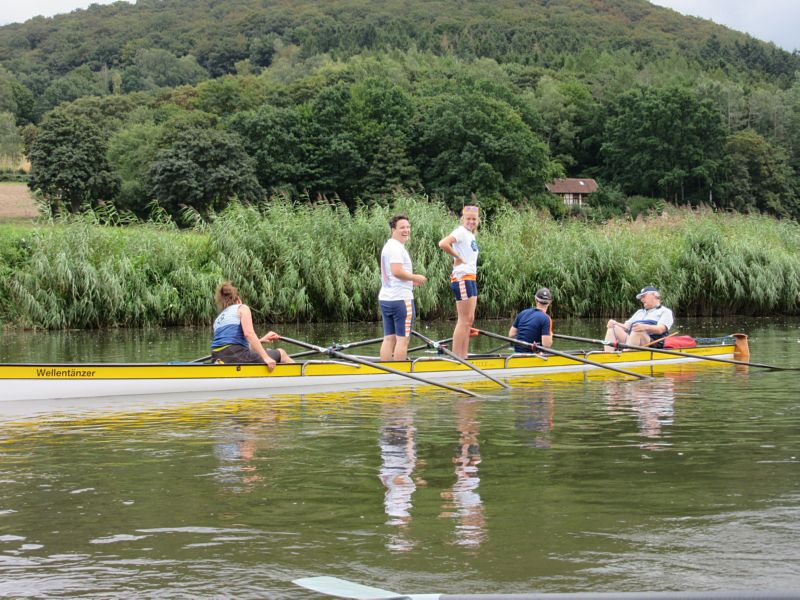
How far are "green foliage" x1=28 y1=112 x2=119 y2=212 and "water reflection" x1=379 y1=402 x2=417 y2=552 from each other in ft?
217

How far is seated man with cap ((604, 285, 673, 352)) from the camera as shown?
52.8ft

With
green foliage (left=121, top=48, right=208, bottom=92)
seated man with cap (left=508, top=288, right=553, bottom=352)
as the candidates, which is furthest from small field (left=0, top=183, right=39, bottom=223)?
green foliage (left=121, top=48, right=208, bottom=92)

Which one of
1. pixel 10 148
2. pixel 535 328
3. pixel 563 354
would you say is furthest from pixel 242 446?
pixel 10 148

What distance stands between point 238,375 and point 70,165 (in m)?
65.8

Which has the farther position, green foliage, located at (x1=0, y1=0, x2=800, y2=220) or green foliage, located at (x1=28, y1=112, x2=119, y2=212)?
green foliage, located at (x1=0, y1=0, x2=800, y2=220)

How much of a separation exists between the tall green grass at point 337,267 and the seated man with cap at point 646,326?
965 cm

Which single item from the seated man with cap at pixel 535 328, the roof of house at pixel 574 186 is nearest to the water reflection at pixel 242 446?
the seated man with cap at pixel 535 328

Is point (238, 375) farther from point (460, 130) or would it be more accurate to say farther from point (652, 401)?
point (460, 130)

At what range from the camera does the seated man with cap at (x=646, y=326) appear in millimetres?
16094

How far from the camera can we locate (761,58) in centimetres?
19262

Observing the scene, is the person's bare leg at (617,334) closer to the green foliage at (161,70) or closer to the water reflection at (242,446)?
the water reflection at (242,446)

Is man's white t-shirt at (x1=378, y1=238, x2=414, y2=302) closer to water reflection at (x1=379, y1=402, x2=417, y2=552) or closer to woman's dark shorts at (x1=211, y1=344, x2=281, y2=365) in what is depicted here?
water reflection at (x1=379, y1=402, x2=417, y2=552)

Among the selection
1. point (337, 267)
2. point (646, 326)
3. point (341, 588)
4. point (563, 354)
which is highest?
point (337, 267)

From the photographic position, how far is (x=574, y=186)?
10825 cm
